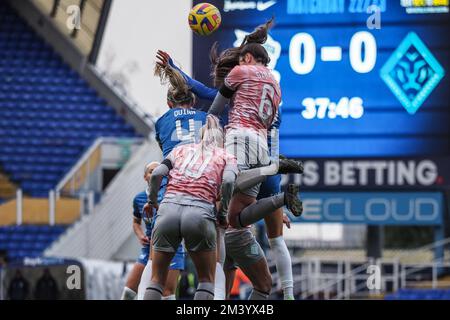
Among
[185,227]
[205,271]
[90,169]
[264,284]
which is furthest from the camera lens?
[90,169]

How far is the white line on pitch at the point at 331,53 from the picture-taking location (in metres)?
17.6

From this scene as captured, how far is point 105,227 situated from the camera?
2197cm

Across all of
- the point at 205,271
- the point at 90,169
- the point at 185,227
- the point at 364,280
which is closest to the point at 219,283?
the point at 205,271

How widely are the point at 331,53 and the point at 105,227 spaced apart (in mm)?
6256

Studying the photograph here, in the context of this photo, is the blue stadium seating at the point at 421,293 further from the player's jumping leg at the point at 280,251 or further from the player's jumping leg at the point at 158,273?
the player's jumping leg at the point at 158,273

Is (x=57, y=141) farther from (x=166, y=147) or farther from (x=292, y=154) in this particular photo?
(x=166, y=147)

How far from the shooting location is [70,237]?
71.8 feet

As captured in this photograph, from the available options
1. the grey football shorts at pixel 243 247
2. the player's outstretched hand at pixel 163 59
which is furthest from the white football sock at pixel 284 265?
the player's outstretched hand at pixel 163 59

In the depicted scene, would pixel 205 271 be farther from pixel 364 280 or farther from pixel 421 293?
pixel 364 280

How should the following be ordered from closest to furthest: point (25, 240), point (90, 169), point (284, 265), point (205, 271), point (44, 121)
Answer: point (205, 271), point (284, 265), point (25, 240), point (90, 169), point (44, 121)

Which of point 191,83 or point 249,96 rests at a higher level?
point 191,83

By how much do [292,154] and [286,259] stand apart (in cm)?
867

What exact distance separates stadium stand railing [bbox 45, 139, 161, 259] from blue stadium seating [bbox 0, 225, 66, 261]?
1.62 feet

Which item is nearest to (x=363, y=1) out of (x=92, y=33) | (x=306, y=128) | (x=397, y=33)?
(x=397, y=33)
